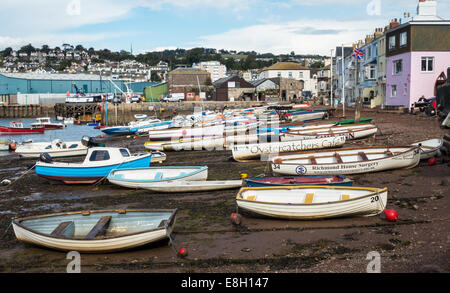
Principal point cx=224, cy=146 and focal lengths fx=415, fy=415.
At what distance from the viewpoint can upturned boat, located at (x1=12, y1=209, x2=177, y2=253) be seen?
33.2ft

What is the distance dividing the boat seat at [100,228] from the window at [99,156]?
853cm

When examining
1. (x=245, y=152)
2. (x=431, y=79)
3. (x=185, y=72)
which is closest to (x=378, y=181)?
(x=245, y=152)

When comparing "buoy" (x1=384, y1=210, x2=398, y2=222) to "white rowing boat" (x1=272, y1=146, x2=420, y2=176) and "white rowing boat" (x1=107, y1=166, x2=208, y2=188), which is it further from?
"white rowing boat" (x1=107, y1=166, x2=208, y2=188)

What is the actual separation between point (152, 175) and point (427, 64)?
34.2 m

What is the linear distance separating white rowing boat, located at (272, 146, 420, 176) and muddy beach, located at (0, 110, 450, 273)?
544mm

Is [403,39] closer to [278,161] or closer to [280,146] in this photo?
[280,146]

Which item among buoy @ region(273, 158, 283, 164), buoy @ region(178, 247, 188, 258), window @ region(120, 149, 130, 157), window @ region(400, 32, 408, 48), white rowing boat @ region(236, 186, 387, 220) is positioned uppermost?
window @ region(400, 32, 408, 48)

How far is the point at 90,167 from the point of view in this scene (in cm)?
1916

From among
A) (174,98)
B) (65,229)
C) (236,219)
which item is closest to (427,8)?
(236,219)

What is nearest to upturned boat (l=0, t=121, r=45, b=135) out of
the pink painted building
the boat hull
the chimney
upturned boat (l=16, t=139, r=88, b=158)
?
upturned boat (l=16, t=139, r=88, b=158)

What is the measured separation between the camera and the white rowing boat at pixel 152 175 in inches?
688
